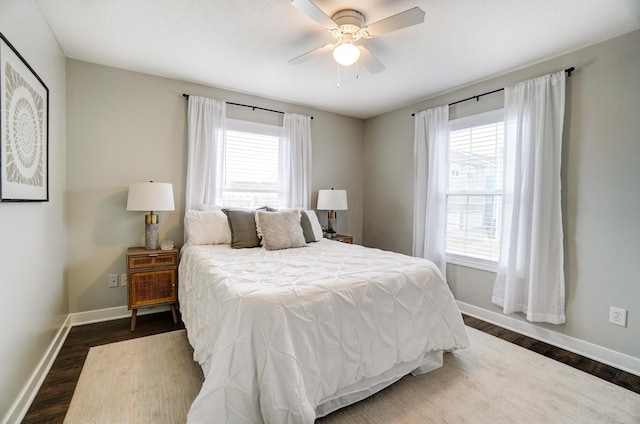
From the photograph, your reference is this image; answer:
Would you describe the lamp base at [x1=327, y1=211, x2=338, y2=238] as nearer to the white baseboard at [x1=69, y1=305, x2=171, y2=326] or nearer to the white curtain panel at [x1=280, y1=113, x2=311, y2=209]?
the white curtain panel at [x1=280, y1=113, x2=311, y2=209]

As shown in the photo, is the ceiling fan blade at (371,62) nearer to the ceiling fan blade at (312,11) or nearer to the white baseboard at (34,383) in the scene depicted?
the ceiling fan blade at (312,11)

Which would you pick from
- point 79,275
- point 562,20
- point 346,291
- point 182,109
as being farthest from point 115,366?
point 562,20

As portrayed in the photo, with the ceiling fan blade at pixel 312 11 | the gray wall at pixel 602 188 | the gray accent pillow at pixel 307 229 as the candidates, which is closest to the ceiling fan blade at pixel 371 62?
the ceiling fan blade at pixel 312 11

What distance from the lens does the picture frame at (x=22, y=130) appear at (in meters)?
1.44

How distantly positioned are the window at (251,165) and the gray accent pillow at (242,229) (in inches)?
25.5

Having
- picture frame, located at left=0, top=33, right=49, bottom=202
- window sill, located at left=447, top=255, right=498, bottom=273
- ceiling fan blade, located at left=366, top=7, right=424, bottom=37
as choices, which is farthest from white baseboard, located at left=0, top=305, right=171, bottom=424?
window sill, located at left=447, top=255, right=498, bottom=273

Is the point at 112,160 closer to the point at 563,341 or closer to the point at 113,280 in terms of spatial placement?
the point at 113,280

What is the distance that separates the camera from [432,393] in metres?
1.89

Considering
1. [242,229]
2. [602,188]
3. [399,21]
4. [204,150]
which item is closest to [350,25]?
[399,21]

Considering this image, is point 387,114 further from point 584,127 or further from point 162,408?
point 162,408

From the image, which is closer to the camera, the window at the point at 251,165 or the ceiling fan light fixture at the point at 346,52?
the ceiling fan light fixture at the point at 346,52

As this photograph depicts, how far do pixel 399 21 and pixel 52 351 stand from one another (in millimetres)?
3421

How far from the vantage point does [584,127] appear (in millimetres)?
2492

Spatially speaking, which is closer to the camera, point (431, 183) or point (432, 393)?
point (432, 393)
